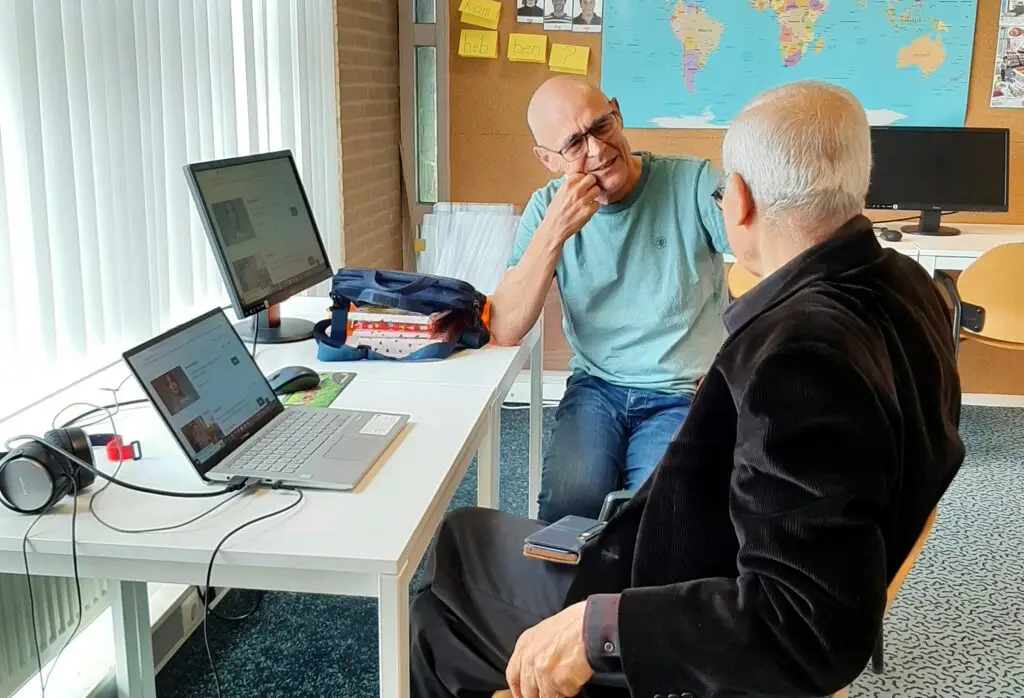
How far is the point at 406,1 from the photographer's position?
4.12 metres

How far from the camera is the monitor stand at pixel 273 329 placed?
223 cm

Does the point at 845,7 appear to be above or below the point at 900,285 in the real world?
above

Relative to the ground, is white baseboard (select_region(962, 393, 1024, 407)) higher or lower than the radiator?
lower

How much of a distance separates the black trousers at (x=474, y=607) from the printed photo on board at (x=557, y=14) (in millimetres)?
2958

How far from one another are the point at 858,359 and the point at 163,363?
3.11 ft

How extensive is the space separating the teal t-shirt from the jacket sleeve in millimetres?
1164

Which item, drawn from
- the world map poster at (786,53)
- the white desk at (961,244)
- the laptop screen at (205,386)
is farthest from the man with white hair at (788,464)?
the world map poster at (786,53)

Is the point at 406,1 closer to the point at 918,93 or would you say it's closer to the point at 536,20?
the point at 536,20

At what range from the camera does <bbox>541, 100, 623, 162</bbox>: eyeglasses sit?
2.22 metres

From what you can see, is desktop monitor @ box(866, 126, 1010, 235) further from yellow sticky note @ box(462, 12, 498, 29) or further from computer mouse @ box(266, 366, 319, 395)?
computer mouse @ box(266, 366, 319, 395)

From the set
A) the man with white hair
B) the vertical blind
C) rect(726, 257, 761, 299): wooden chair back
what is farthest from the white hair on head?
rect(726, 257, 761, 299): wooden chair back

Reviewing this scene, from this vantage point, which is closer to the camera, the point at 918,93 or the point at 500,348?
the point at 500,348

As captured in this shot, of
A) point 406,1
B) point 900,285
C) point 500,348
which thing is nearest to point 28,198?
point 500,348

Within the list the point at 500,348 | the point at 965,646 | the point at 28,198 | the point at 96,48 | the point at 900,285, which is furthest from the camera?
the point at 965,646
